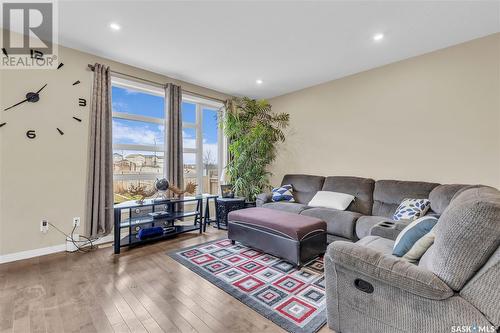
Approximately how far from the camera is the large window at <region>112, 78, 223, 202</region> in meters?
3.58

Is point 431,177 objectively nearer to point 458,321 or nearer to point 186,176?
point 458,321

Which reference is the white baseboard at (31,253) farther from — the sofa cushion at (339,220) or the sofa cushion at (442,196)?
the sofa cushion at (442,196)

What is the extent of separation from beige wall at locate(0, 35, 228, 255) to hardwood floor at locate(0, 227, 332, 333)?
43 centimetres

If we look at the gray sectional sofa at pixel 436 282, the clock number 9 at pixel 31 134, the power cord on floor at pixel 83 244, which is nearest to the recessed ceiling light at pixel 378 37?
the gray sectional sofa at pixel 436 282

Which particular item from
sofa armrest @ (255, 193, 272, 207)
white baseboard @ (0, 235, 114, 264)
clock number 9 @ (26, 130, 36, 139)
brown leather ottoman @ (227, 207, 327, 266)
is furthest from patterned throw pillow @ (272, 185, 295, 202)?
clock number 9 @ (26, 130, 36, 139)

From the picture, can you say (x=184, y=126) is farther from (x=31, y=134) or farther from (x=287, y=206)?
(x=287, y=206)

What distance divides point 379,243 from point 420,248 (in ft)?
1.64

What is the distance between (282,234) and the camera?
2.59 metres

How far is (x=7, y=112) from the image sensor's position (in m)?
2.63

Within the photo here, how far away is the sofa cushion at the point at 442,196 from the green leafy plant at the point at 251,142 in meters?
2.63

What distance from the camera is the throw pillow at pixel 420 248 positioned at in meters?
1.49

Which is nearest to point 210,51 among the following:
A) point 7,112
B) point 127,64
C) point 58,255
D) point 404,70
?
point 127,64

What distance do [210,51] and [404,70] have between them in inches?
106

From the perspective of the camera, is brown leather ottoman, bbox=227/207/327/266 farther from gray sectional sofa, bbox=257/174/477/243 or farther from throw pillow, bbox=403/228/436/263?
throw pillow, bbox=403/228/436/263
